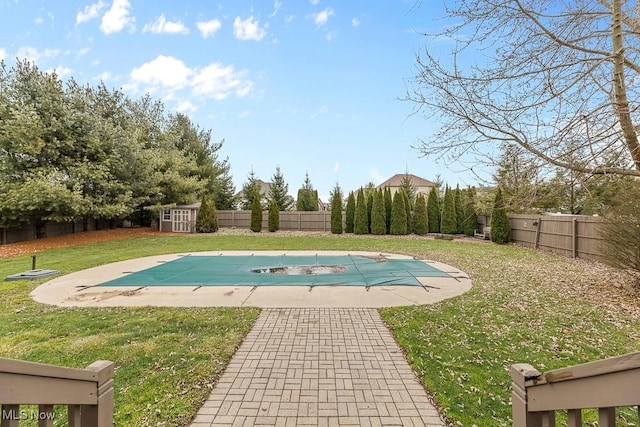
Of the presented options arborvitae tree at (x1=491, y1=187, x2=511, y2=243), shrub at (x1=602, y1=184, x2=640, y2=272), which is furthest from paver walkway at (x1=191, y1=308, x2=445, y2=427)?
arborvitae tree at (x1=491, y1=187, x2=511, y2=243)

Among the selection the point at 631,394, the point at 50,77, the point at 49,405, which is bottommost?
the point at 49,405

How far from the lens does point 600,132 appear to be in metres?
2.83

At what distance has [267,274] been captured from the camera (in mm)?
7781

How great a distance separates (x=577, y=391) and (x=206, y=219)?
19682mm

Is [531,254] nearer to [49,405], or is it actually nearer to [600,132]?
[600,132]

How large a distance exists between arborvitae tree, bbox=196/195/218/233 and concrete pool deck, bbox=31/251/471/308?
38.8 ft

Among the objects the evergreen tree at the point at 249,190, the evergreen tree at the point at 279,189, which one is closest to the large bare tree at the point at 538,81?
the evergreen tree at the point at 279,189

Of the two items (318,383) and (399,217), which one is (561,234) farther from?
(318,383)

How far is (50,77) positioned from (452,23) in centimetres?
1740

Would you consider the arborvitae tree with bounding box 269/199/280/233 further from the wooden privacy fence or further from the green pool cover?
the wooden privacy fence

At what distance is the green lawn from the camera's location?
2.62 meters

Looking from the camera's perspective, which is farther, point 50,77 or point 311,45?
point 50,77

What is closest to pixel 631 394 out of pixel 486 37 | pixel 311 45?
pixel 486 37

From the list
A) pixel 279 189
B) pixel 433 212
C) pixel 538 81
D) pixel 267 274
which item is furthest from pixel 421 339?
pixel 279 189
